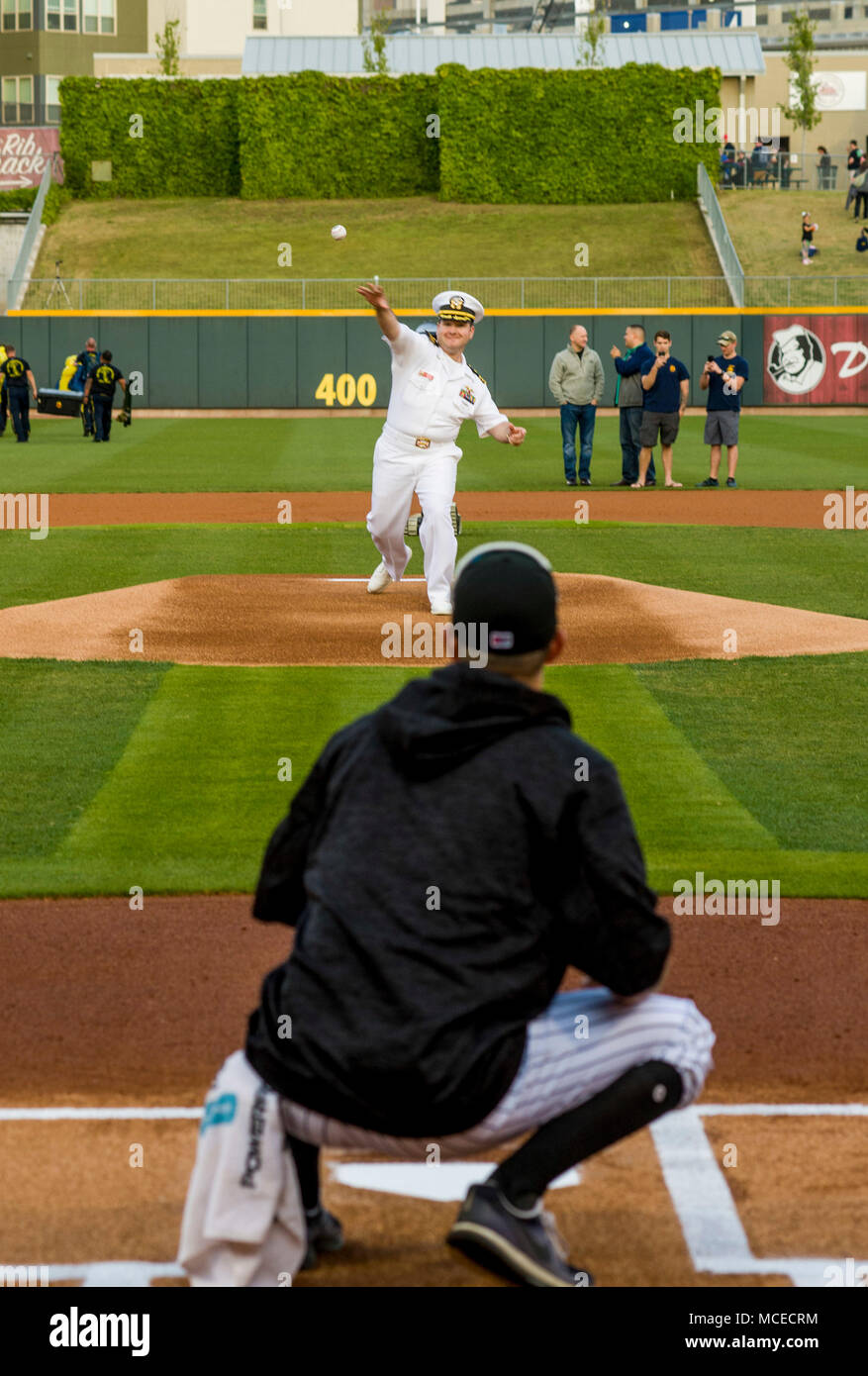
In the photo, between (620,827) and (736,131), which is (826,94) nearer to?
(736,131)

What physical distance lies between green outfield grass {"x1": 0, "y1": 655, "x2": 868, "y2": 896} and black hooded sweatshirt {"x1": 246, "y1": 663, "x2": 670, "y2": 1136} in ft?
10.8

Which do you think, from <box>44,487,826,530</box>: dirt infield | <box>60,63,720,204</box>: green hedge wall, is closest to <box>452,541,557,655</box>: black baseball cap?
<box>44,487,826,530</box>: dirt infield

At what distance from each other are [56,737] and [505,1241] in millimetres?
6296

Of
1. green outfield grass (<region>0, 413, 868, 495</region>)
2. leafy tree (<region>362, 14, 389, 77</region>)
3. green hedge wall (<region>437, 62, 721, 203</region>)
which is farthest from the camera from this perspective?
leafy tree (<region>362, 14, 389, 77</region>)

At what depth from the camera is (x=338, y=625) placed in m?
12.4

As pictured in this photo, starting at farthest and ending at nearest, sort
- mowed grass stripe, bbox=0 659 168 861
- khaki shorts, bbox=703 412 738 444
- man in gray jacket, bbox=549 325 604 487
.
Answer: khaki shorts, bbox=703 412 738 444 < man in gray jacket, bbox=549 325 604 487 < mowed grass stripe, bbox=0 659 168 861

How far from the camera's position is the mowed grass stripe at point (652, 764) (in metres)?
7.66

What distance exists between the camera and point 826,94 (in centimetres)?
9975

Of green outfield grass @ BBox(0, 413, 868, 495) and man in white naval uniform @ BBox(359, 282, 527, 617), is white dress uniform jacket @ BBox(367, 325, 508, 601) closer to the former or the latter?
man in white naval uniform @ BBox(359, 282, 527, 617)

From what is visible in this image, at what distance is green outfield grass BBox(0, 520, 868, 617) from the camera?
14.5 metres

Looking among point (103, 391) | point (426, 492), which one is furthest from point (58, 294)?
point (426, 492)

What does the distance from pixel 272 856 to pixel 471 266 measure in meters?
52.5

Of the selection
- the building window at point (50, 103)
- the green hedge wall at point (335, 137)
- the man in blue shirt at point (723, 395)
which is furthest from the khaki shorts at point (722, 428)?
the building window at point (50, 103)

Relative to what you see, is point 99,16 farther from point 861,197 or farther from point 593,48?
point 861,197
